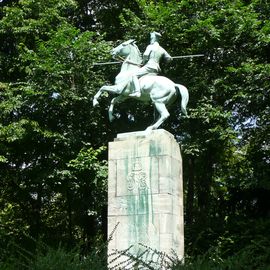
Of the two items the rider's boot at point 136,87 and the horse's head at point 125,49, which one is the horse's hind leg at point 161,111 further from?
the horse's head at point 125,49

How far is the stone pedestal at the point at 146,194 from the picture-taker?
8.92 m

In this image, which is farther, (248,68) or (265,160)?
(265,160)

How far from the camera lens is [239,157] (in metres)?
17.8

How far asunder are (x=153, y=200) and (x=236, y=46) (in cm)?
678

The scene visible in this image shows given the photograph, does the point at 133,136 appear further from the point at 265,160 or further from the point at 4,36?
the point at 4,36

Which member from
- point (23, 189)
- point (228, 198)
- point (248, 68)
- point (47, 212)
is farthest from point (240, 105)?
point (47, 212)

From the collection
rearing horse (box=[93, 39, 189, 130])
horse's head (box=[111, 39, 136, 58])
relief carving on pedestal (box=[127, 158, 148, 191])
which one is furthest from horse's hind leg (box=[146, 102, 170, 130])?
horse's head (box=[111, 39, 136, 58])

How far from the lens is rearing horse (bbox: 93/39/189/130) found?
989 centimetres

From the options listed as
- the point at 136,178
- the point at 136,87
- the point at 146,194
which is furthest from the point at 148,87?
the point at 146,194

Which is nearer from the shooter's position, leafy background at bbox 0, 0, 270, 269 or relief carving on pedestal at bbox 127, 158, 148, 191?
relief carving on pedestal at bbox 127, 158, 148, 191

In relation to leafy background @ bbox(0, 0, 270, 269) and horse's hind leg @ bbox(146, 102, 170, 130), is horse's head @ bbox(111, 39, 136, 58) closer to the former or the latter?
horse's hind leg @ bbox(146, 102, 170, 130)

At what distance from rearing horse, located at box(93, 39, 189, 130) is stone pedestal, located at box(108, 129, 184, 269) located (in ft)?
1.95

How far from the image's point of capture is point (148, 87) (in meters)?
10.0

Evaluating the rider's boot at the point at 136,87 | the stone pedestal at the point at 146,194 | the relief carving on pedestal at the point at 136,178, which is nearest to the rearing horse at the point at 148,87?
the rider's boot at the point at 136,87
